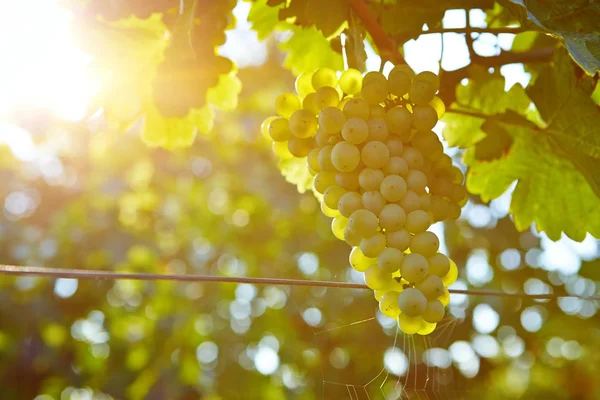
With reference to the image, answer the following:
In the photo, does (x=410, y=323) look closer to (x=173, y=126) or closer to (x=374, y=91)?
(x=374, y=91)

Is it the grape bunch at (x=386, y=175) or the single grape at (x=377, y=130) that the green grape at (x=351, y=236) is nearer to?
the grape bunch at (x=386, y=175)

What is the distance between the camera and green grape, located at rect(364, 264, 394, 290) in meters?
0.61

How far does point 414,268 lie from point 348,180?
134mm

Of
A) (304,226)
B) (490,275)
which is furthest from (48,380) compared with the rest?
(490,275)

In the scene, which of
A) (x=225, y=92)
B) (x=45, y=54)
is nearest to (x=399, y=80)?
(x=225, y=92)

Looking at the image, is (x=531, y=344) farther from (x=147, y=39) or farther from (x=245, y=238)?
(x=147, y=39)

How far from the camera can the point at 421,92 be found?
2.12ft

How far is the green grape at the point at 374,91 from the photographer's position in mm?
646

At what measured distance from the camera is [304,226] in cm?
414

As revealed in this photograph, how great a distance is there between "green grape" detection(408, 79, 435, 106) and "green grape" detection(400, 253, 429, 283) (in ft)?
0.62

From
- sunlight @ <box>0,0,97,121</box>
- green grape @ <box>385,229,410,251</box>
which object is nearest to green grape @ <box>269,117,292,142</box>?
green grape @ <box>385,229,410,251</box>

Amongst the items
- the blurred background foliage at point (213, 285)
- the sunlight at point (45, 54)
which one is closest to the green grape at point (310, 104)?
the sunlight at point (45, 54)

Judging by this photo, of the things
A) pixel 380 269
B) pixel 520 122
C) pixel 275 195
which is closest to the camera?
pixel 380 269

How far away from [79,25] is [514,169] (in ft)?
2.43
